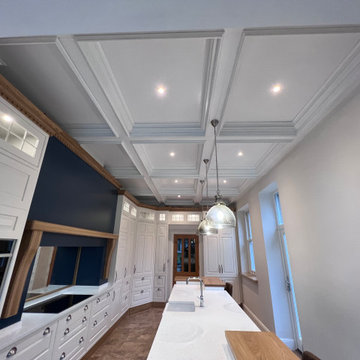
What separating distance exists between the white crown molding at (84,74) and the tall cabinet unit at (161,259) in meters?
4.02

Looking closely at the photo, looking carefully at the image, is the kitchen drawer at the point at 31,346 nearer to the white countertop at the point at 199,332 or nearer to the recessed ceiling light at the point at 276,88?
the white countertop at the point at 199,332

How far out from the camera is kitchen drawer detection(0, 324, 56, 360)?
4.99ft

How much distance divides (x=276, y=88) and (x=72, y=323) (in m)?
3.61

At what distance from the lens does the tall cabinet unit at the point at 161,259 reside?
520 centimetres

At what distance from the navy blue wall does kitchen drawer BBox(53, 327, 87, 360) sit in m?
0.76

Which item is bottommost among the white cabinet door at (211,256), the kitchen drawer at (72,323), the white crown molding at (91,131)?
the kitchen drawer at (72,323)

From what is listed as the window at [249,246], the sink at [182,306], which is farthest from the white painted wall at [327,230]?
the window at [249,246]

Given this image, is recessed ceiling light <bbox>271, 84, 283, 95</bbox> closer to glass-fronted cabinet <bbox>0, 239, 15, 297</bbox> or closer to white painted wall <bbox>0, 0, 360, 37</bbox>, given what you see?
white painted wall <bbox>0, 0, 360, 37</bbox>

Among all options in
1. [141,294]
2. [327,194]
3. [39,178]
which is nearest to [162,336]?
[39,178]

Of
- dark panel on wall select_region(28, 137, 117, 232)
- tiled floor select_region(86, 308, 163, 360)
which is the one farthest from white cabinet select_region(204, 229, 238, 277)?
dark panel on wall select_region(28, 137, 117, 232)

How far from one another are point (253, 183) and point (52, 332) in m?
4.12

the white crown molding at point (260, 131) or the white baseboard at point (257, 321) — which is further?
the white baseboard at point (257, 321)

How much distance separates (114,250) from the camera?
375cm

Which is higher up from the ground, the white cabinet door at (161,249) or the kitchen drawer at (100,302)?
the white cabinet door at (161,249)
